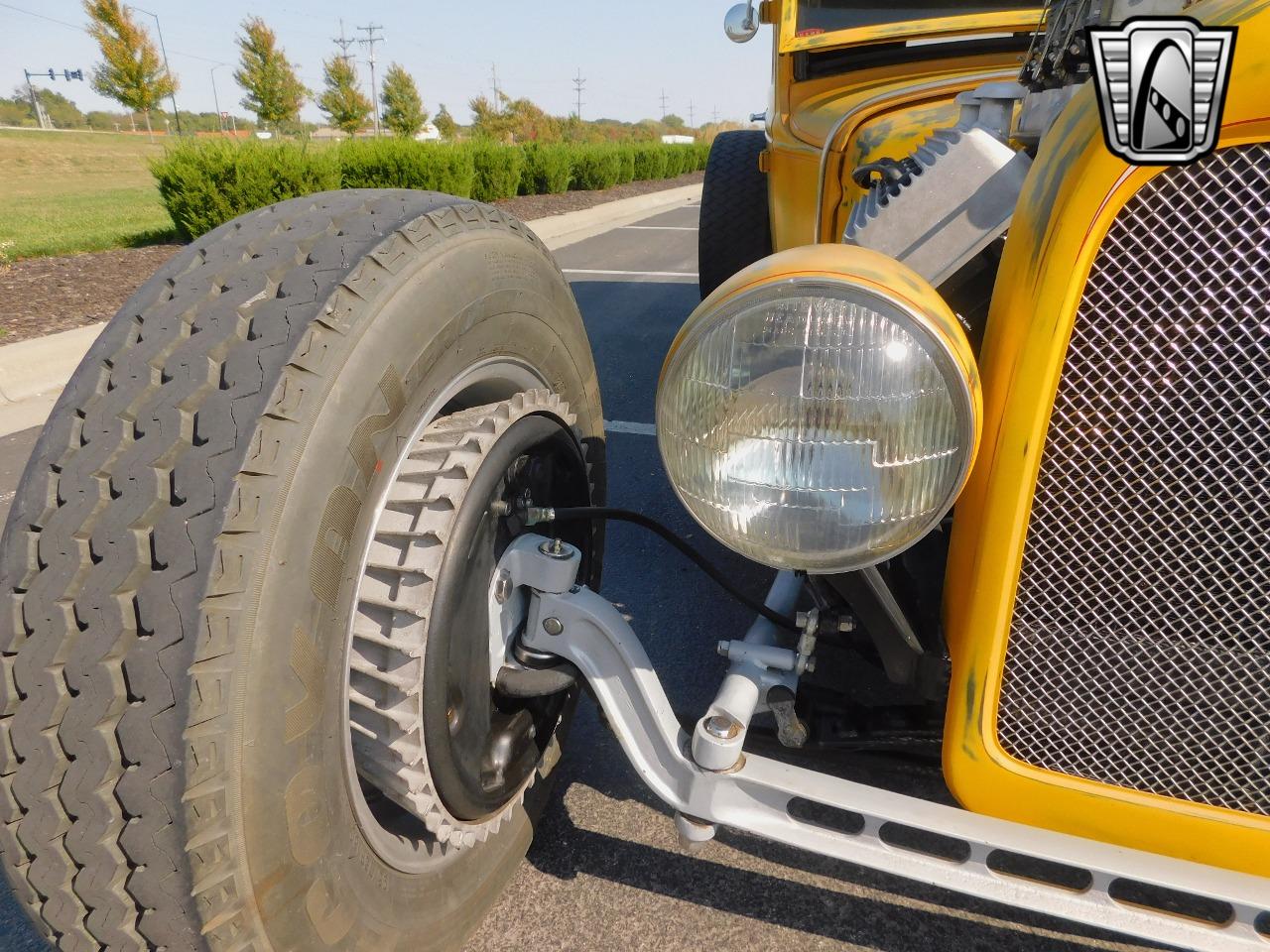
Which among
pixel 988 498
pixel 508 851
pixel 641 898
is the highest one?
pixel 988 498

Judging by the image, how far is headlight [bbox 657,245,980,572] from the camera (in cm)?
98

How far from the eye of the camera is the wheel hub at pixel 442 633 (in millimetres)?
1219

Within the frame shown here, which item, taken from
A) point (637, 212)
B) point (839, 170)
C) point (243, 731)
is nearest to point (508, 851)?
point (243, 731)

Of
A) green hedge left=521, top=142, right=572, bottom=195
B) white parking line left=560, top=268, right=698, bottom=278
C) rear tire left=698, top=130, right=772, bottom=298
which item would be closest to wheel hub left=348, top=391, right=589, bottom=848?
rear tire left=698, top=130, right=772, bottom=298

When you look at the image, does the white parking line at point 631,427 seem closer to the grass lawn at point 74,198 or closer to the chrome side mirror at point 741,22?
the chrome side mirror at point 741,22

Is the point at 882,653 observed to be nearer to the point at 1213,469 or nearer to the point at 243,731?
the point at 1213,469

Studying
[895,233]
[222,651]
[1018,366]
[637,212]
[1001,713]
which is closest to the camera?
[222,651]

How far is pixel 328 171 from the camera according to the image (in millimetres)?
9781

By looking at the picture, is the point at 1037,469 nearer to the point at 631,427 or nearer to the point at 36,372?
the point at 631,427

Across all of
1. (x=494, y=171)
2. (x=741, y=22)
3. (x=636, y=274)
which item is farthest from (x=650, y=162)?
(x=741, y=22)

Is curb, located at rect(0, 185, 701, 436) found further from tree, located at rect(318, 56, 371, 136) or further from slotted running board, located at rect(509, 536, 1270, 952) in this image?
tree, located at rect(318, 56, 371, 136)

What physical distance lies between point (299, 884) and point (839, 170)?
195 centimetres

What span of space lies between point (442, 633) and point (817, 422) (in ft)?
2.09

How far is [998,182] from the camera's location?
128 cm
